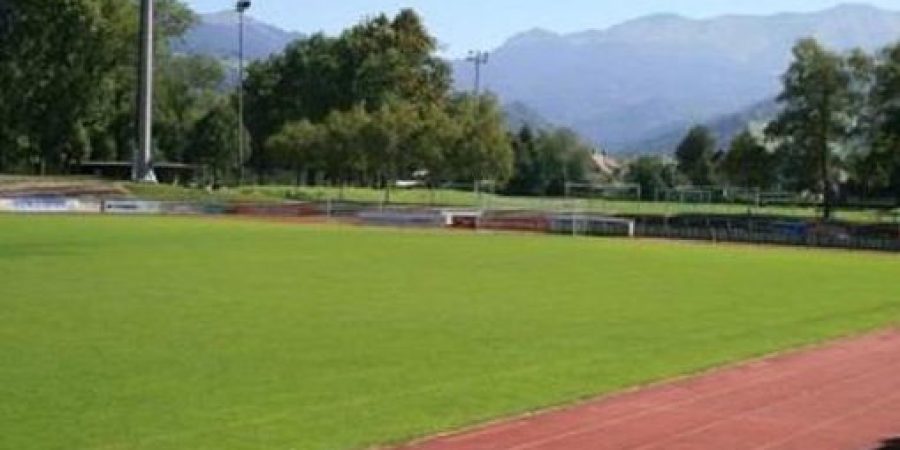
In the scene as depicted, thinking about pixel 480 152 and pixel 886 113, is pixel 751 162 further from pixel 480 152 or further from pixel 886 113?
pixel 480 152

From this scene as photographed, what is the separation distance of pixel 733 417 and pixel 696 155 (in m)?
155

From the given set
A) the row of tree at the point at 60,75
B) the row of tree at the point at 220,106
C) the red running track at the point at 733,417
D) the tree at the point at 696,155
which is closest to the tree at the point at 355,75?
the row of tree at the point at 220,106

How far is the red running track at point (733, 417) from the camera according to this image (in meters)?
12.5

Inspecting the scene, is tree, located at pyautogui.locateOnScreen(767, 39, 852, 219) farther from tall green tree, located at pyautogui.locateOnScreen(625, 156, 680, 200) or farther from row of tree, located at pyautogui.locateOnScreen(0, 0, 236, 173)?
tall green tree, located at pyautogui.locateOnScreen(625, 156, 680, 200)

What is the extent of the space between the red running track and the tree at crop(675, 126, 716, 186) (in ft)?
→ 457

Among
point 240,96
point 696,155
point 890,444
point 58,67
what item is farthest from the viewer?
point 696,155

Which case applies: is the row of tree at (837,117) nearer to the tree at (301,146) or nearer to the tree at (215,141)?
the tree at (301,146)

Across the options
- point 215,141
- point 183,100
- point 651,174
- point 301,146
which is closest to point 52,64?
point 301,146

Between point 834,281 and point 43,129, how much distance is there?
7625cm

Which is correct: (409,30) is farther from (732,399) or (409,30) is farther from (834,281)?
(732,399)

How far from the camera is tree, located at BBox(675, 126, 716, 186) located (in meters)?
158

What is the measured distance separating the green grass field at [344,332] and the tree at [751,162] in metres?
39.1

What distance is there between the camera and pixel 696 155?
6565 inches

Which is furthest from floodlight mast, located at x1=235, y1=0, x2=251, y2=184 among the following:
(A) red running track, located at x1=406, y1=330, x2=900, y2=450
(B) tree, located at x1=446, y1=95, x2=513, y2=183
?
(A) red running track, located at x1=406, y1=330, x2=900, y2=450
